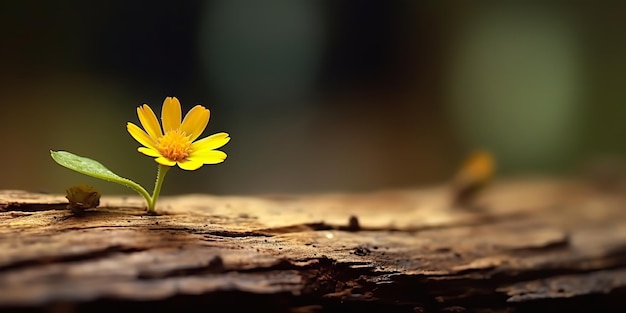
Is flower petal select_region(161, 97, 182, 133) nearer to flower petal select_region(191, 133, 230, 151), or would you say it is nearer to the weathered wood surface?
flower petal select_region(191, 133, 230, 151)

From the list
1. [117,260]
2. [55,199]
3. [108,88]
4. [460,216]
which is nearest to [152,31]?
[108,88]

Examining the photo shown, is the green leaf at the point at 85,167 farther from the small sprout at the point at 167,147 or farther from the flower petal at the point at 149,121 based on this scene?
the flower petal at the point at 149,121

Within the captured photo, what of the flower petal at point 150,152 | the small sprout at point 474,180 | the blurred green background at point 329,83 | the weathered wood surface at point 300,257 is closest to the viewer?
the weathered wood surface at point 300,257

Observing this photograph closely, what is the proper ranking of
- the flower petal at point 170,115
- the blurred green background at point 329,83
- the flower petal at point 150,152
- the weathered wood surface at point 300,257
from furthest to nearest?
the blurred green background at point 329,83 < the flower petal at point 170,115 < the flower petal at point 150,152 < the weathered wood surface at point 300,257

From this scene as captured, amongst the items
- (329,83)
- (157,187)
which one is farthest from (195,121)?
(329,83)

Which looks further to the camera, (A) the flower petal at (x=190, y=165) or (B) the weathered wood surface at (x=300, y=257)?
(A) the flower petal at (x=190, y=165)

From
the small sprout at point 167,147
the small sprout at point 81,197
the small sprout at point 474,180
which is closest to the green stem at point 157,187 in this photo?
the small sprout at point 167,147
